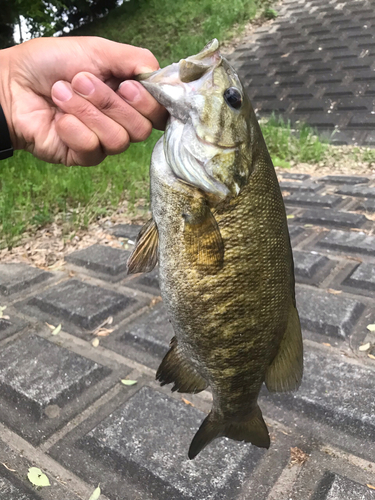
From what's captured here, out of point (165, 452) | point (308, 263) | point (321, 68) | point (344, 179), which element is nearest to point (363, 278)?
point (308, 263)

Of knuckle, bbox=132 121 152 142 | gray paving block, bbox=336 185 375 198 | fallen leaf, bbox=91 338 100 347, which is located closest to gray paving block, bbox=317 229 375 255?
gray paving block, bbox=336 185 375 198

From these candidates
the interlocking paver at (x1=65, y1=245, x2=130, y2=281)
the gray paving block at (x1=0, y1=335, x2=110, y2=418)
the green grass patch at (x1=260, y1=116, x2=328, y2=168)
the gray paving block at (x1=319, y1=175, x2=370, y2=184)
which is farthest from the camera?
the green grass patch at (x1=260, y1=116, x2=328, y2=168)

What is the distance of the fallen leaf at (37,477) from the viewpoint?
189cm

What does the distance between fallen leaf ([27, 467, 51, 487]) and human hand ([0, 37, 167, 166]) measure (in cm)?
142

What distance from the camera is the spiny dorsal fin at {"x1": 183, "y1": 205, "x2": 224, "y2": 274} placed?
1347mm

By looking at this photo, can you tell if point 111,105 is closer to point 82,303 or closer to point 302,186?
point 82,303

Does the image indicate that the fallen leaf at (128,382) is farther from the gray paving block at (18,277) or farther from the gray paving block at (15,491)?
the gray paving block at (18,277)

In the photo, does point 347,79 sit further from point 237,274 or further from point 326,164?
point 237,274

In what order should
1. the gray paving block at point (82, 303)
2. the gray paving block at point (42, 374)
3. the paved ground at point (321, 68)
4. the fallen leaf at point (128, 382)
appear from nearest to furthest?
1. the gray paving block at point (42, 374)
2. the fallen leaf at point (128, 382)
3. the gray paving block at point (82, 303)
4. the paved ground at point (321, 68)

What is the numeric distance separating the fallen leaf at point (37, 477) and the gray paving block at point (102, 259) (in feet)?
6.16

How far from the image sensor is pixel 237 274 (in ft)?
4.48

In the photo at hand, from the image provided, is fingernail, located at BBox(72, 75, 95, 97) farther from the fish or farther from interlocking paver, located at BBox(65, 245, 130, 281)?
interlocking paver, located at BBox(65, 245, 130, 281)

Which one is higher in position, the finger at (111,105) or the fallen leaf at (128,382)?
the finger at (111,105)

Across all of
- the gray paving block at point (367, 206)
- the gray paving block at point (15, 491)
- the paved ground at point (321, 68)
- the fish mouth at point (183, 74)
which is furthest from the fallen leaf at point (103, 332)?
the paved ground at point (321, 68)
